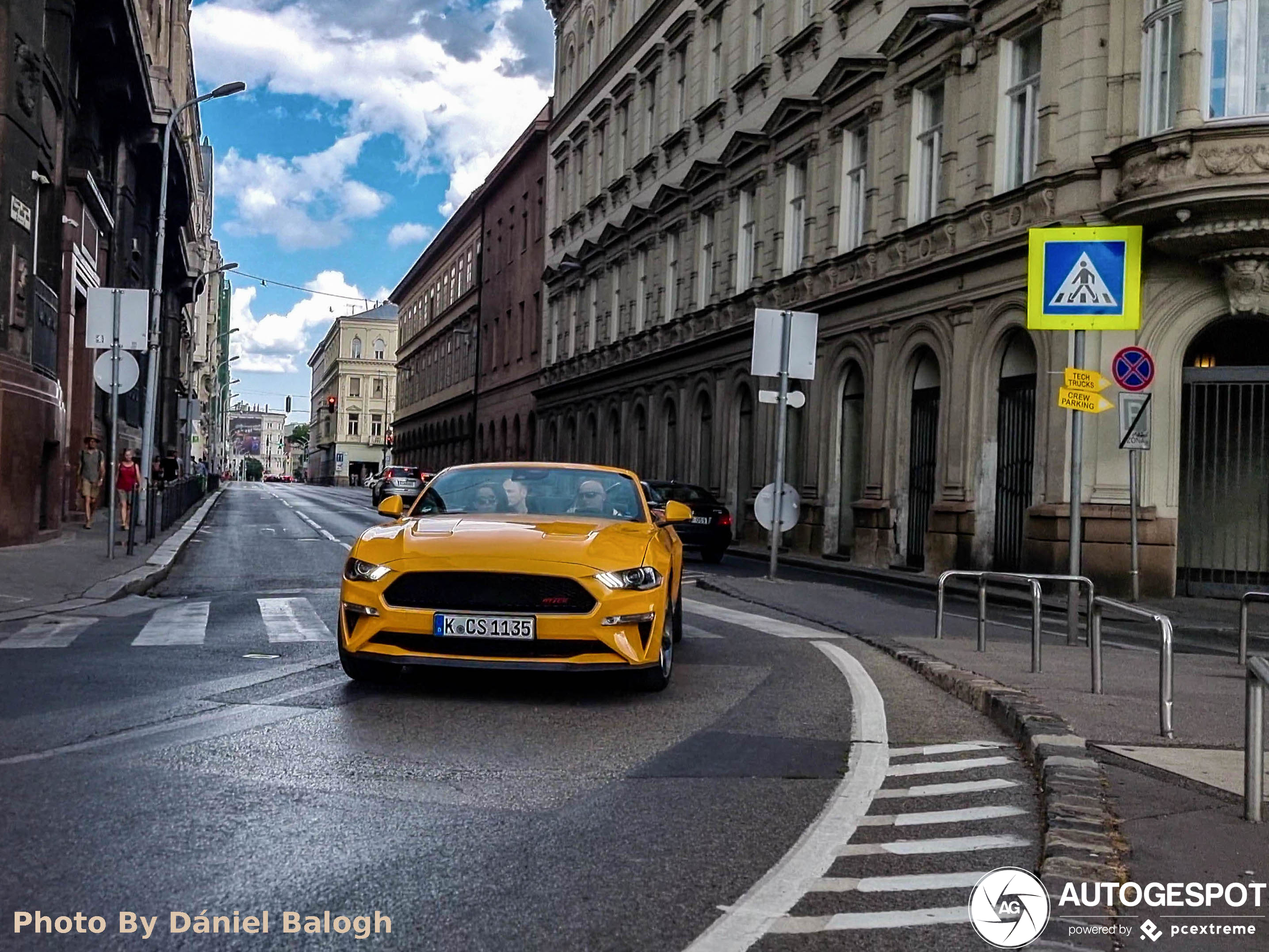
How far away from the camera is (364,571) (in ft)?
26.2

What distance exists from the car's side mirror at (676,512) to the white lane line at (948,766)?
11.3ft

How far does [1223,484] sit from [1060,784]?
53.1 ft

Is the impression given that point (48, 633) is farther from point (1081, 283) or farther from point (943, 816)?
point (1081, 283)

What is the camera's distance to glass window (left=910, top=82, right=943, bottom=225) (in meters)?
25.6

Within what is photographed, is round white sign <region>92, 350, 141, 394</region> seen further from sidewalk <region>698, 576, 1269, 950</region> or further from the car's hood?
the car's hood

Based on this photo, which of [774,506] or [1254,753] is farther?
[774,506]

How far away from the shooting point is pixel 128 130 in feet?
→ 125

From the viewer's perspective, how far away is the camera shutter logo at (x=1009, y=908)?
3.93 m

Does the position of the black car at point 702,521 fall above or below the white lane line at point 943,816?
above

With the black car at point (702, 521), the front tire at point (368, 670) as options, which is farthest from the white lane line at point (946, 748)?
the black car at point (702, 521)

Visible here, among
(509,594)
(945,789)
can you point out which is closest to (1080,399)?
(509,594)

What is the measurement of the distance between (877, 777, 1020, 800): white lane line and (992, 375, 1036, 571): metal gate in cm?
1613

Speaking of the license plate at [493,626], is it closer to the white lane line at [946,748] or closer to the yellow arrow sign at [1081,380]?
the white lane line at [946,748]

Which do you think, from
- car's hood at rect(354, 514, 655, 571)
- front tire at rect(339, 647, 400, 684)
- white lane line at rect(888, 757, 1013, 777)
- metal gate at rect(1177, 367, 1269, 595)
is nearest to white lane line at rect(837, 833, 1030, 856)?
white lane line at rect(888, 757, 1013, 777)
